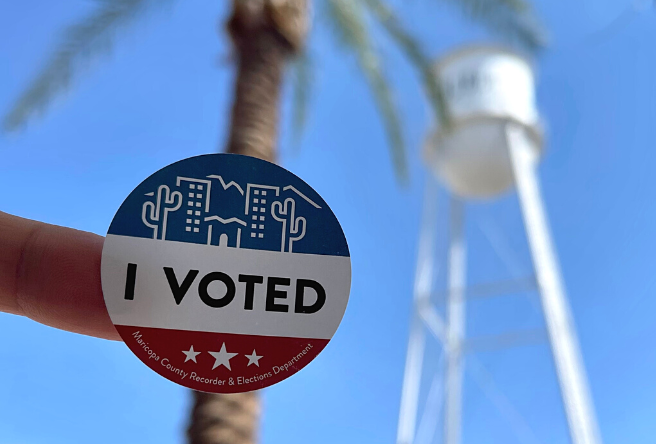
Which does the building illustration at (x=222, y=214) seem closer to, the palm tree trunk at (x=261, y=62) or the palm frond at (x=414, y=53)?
the palm tree trunk at (x=261, y=62)

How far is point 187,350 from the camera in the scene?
1365 mm

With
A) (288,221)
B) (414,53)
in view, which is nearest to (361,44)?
(414,53)

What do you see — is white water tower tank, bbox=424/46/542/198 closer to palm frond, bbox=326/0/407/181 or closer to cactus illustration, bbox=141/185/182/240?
palm frond, bbox=326/0/407/181

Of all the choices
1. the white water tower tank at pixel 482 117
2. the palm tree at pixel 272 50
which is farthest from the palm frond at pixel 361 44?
the white water tower tank at pixel 482 117

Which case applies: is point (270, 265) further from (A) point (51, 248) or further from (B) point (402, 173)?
(B) point (402, 173)

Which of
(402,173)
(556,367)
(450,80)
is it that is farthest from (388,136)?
(450,80)

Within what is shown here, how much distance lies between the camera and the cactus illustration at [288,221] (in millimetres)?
1434

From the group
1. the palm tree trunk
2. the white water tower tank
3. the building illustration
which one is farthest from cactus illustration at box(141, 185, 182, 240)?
the white water tower tank

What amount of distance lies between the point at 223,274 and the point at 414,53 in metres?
5.38

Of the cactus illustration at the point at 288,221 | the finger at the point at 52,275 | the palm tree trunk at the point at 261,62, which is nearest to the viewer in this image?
the finger at the point at 52,275

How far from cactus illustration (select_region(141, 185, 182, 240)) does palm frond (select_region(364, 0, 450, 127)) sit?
531cm

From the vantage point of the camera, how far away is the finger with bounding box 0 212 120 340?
1.32m

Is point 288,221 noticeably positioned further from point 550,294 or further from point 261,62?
point 550,294

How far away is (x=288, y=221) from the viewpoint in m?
1.45
